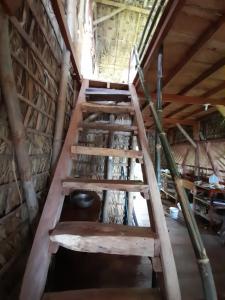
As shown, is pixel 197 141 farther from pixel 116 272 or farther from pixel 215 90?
pixel 116 272

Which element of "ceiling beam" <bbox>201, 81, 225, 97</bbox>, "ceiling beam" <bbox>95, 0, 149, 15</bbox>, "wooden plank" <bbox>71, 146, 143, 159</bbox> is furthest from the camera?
"ceiling beam" <bbox>95, 0, 149, 15</bbox>

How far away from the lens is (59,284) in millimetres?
2236

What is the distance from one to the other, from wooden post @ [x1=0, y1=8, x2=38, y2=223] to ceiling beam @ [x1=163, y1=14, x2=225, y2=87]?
1732 mm

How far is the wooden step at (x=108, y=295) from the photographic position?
92 centimetres

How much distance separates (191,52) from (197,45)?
14 cm

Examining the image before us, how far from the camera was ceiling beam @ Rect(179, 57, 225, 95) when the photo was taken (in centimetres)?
249

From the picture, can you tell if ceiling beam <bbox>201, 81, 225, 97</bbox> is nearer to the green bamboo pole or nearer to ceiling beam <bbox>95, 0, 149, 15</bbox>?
the green bamboo pole

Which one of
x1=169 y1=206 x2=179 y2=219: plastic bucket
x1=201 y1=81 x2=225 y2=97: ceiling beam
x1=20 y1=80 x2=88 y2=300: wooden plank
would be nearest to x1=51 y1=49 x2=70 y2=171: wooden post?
x1=20 y1=80 x2=88 y2=300: wooden plank

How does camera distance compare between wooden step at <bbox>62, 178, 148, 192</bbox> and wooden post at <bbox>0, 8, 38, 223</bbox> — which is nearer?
wooden post at <bbox>0, 8, 38, 223</bbox>

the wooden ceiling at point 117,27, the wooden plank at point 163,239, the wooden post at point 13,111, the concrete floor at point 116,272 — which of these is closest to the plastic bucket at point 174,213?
the concrete floor at point 116,272

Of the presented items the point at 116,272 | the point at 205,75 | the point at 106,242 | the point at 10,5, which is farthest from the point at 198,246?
the point at 205,75

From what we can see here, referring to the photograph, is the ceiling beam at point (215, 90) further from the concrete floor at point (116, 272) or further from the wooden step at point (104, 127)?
the concrete floor at point (116, 272)

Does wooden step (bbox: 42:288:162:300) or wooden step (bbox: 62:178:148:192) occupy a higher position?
wooden step (bbox: 62:178:148:192)

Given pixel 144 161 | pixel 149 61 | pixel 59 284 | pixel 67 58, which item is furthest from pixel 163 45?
pixel 59 284
